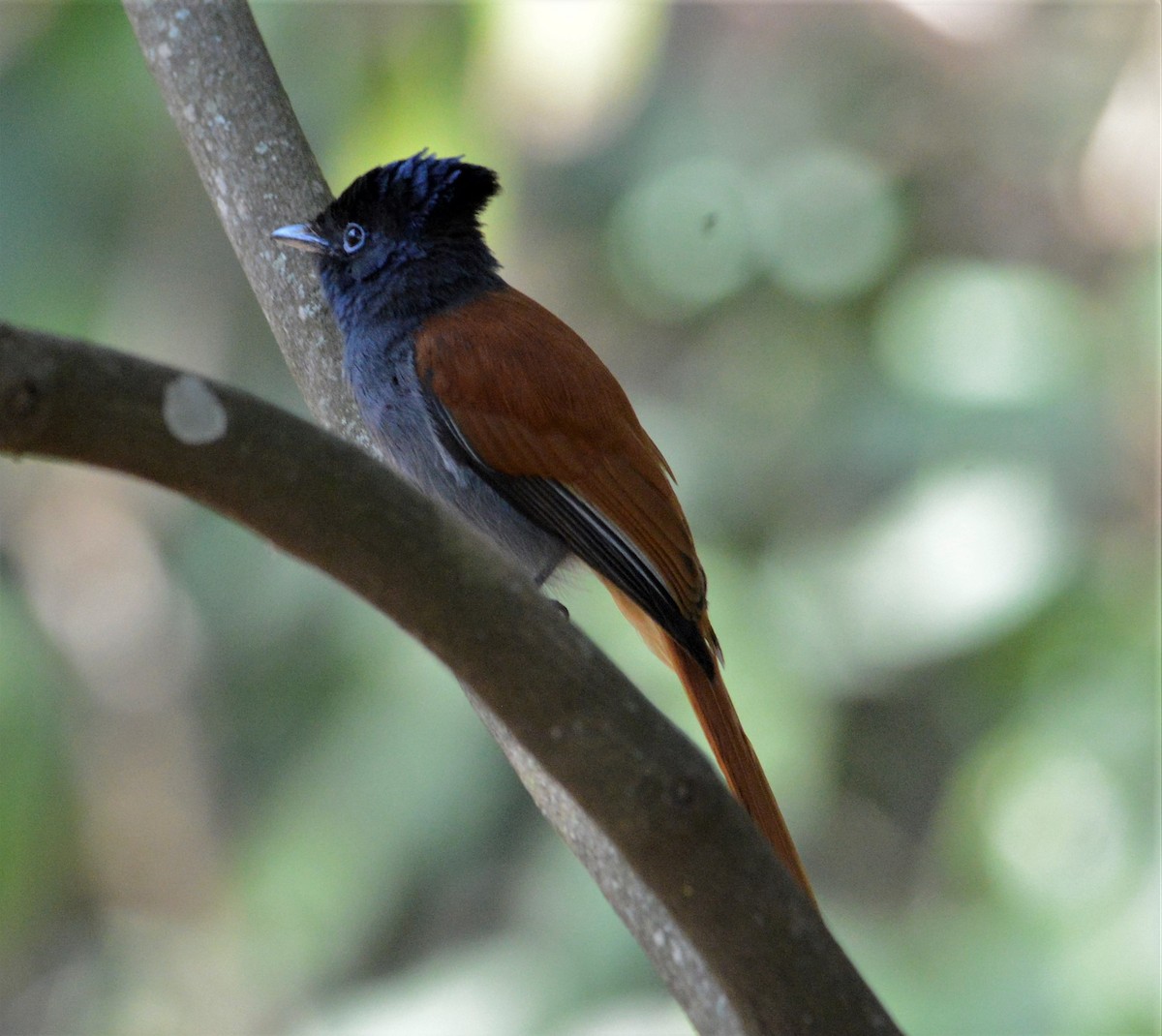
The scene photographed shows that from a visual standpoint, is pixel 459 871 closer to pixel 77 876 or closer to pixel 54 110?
pixel 77 876

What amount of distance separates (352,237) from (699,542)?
1.80 metres

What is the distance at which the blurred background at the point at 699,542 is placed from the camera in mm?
3361

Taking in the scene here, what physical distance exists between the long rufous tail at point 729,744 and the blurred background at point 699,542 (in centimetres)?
129

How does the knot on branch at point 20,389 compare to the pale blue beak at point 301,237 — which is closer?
the knot on branch at point 20,389

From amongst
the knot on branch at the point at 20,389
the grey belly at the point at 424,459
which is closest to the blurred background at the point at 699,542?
the grey belly at the point at 424,459

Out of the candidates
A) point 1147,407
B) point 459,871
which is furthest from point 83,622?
point 1147,407

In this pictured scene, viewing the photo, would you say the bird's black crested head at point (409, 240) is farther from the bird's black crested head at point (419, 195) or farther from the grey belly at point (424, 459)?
the grey belly at point (424, 459)

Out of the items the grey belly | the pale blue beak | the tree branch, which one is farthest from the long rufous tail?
the pale blue beak

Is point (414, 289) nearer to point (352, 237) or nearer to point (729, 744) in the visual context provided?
point (352, 237)

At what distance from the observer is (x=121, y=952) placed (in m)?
4.43

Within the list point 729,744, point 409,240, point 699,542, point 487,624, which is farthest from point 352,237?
point 699,542

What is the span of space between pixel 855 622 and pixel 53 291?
260cm

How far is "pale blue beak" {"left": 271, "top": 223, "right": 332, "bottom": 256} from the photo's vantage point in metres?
2.19

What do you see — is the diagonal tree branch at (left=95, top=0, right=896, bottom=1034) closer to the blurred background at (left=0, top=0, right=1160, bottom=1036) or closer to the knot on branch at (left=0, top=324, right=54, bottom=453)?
the knot on branch at (left=0, top=324, right=54, bottom=453)
